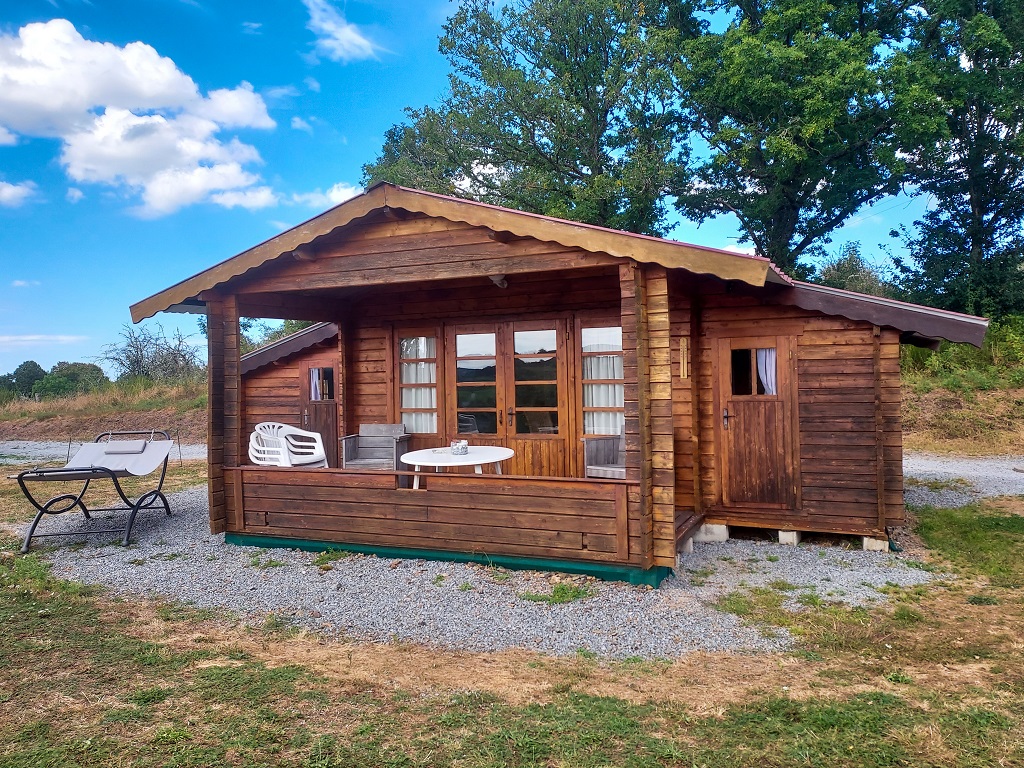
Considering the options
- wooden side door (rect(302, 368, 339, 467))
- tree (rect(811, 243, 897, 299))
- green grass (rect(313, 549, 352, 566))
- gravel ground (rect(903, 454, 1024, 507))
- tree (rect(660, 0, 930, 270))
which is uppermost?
tree (rect(660, 0, 930, 270))

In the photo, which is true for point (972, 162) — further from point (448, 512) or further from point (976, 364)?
point (448, 512)

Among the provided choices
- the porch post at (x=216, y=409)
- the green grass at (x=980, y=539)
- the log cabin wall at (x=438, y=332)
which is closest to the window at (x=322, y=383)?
the log cabin wall at (x=438, y=332)

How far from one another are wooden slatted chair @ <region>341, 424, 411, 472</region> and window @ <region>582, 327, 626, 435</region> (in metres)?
2.05

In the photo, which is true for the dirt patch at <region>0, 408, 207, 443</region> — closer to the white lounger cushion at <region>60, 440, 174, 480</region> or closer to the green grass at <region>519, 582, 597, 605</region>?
the white lounger cushion at <region>60, 440, 174, 480</region>

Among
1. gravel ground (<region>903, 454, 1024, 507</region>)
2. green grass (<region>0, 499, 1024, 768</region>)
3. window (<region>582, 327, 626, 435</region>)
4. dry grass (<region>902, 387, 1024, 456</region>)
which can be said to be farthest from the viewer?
dry grass (<region>902, 387, 1024, 456</region>)

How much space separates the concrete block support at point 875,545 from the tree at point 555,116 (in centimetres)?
1015

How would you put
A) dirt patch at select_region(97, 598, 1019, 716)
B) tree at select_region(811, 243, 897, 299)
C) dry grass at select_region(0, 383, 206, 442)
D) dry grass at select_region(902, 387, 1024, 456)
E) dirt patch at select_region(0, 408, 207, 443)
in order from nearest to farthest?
dirt patch at select_region(97, 598, 1019, 716)
dry grass at select_region(902, 387, 1024, 456)
tree at select_region(811, 243, 897, 299)
dirt patch at select_region(0, 408, 207, 443)
dry grass at select_region(0, 383, 206, 442)

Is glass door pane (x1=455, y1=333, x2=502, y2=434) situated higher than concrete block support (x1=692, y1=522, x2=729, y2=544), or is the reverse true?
glass door pane (x1=455, y1=333, x2=502, y2=434)

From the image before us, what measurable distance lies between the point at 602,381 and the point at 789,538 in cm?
215

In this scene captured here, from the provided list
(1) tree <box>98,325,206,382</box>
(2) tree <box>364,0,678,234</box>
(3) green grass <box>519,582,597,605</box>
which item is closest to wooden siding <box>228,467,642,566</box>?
(3) green grass <box>519,582,597,605</box>

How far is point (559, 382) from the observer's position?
6242 millimetres

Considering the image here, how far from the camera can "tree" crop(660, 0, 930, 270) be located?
1245cm

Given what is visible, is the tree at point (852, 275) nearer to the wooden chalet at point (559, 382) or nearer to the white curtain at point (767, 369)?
the white curtain at point (767, 369)

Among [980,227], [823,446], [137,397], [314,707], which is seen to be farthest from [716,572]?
[137,397]
